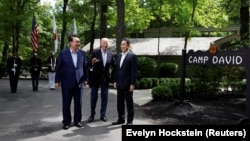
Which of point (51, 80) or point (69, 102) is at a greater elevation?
point (69, 102)

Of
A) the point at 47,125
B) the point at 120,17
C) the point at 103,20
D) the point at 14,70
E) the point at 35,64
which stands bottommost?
the point at 47,125

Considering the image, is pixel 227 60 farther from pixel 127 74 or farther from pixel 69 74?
pixel 69 74

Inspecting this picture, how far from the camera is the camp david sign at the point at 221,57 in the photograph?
8492mm

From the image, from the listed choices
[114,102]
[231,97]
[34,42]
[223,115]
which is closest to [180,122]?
[223,115]

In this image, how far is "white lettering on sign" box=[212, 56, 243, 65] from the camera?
28.2 feet

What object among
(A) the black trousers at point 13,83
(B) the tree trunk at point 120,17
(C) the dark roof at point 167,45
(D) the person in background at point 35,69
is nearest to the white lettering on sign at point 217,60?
(B) the tree trunk at point 120,17

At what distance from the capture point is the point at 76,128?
7676 millimetres

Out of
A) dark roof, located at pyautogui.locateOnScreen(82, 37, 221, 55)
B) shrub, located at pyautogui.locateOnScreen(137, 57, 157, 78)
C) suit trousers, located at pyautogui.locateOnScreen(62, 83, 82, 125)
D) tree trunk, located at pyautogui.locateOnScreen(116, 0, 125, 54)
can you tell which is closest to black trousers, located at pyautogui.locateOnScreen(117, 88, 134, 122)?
suit trousers, located at pyautogui.locateOnScreen(62, 83, 82, 125)

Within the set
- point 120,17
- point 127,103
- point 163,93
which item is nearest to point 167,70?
point 120,17

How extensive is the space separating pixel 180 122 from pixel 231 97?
5.30m

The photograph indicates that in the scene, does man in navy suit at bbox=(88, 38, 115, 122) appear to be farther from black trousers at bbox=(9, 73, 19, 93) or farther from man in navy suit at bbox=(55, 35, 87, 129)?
black trousers at bbox=(9, 73, 19, 93)

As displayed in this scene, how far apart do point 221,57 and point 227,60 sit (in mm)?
294

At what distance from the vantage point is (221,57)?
9.26m

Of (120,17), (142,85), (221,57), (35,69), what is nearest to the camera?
(221,57)
